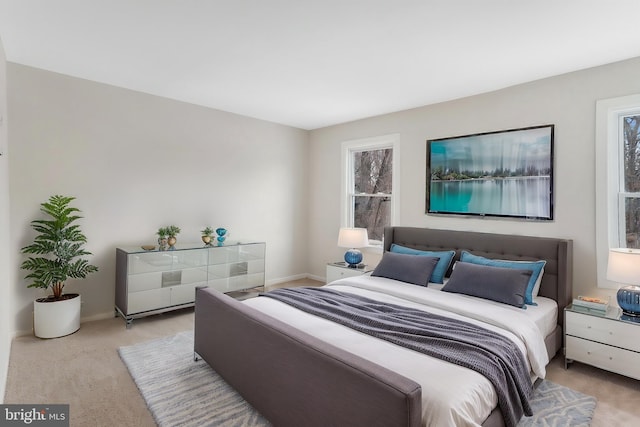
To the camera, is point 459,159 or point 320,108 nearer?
point 459,159

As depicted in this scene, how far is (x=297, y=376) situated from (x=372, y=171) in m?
3.71

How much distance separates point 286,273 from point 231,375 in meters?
3.33

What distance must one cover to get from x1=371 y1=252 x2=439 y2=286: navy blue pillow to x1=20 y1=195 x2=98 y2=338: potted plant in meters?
3.12

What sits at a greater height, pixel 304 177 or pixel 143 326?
pixel 304 177

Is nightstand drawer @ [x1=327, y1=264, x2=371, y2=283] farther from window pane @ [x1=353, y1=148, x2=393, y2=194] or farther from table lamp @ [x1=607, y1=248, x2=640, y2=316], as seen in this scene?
table lamp @ [x1=607, y1=248, x2=640, y2=316]

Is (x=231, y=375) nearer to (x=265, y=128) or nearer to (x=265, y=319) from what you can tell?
(x=265, y=319)

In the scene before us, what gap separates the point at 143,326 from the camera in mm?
3572

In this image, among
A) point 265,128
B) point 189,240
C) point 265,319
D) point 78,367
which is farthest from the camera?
point 265,128

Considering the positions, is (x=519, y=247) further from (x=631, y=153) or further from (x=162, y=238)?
(x=162, y=238)

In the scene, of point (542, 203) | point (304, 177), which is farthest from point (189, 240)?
point (542, 203)

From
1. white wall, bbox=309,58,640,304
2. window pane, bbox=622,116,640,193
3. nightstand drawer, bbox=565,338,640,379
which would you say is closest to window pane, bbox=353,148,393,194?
white wall, bbox=309,58,640,304

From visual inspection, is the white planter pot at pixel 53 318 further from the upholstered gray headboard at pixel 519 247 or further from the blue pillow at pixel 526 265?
the blue pillow at pixel 526 265

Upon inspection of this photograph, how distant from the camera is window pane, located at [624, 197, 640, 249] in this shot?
115 inches

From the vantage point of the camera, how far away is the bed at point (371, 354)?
1431 millimetres
